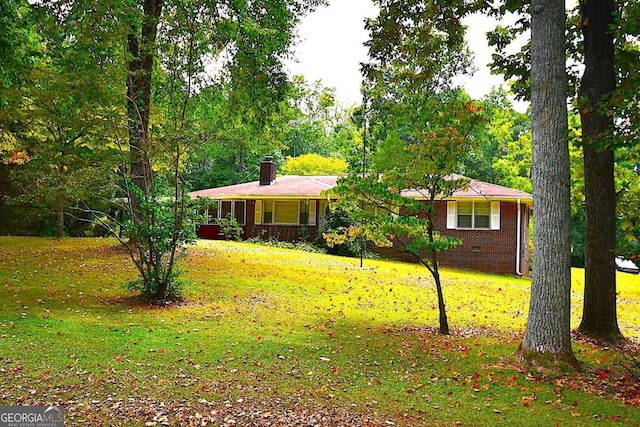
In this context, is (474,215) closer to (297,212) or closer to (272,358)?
(297,212)

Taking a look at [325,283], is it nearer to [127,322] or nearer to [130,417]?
[127,322]

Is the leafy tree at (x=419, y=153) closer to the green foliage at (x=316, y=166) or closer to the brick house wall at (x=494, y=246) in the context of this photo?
the brick house wall at (x=494, y=246)

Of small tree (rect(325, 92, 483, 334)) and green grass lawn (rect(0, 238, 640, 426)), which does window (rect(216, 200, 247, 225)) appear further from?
small tree (rect(325, 92, 483, 334))

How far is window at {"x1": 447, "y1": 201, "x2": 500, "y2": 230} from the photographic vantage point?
69.1ft

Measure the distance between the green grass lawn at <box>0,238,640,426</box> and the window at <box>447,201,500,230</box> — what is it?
→ 30.7 feet

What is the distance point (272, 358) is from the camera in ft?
22.0

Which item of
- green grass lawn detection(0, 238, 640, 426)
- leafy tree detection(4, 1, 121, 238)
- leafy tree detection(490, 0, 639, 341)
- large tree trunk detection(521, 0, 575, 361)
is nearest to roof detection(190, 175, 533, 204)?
green grass lawn detection(0, 238, 640, 426)

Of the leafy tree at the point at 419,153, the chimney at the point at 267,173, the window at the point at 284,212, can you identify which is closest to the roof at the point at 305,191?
the chimney at the point at 267,173

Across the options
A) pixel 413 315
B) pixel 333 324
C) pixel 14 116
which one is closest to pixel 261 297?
pixel 333 324

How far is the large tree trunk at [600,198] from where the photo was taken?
311 inches

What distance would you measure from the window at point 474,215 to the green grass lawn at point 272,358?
30.7 feet

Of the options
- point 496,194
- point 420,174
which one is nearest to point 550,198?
point 420,174

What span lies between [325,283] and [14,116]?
1079 cm

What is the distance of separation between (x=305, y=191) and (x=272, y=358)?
1793cm
